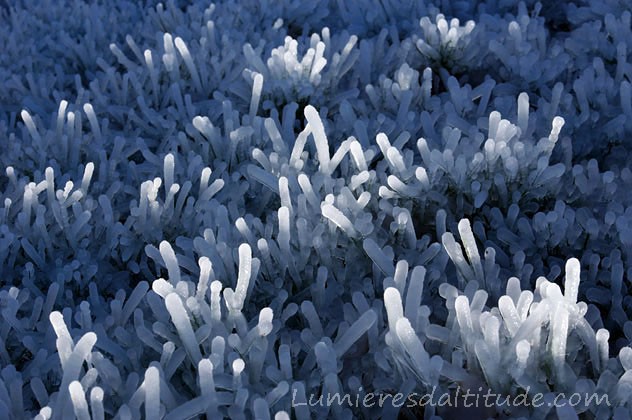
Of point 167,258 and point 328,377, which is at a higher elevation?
point 167,258

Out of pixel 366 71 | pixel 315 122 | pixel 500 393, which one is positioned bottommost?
pixel 500 393

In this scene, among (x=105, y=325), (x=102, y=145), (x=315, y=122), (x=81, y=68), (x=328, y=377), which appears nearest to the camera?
(x=328, y=377)

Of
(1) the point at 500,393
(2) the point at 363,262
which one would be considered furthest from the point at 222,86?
(1) the point at 500,393

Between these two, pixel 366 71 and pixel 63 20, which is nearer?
pixel 366 71

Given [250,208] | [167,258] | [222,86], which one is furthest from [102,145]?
[167,258]

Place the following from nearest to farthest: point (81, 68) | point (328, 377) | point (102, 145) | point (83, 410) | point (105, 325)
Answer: point (83, 410)
point (328, 377)
point (105, 325)
point (102, 145)
point (81, 68)

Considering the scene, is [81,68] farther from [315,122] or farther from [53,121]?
[315,122]

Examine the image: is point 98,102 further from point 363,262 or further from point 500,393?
point 500,393
